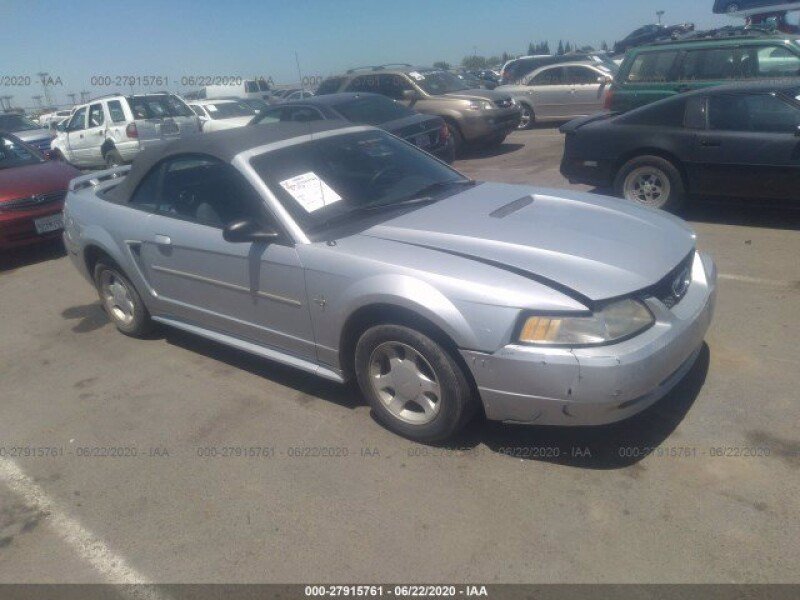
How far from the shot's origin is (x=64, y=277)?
23.1 feet

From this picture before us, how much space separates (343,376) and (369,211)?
38.2 inches

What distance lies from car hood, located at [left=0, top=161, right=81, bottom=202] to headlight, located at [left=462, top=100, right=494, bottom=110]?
6.85m

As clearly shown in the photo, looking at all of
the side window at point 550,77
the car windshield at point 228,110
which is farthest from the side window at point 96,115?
the side window at point 550,77

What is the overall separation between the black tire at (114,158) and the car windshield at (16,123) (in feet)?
18.5

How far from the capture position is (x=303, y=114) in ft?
33.7

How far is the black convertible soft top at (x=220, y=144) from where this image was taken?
3906mm

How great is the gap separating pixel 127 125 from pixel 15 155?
5286 millimetres

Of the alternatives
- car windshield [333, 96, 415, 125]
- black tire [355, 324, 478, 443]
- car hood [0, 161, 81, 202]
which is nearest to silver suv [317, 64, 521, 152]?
car windshield [333, 96, 415, 125]

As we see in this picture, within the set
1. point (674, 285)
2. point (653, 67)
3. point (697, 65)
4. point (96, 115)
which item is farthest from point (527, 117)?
point (674, 285)

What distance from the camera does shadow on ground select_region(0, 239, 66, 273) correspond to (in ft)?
25.7

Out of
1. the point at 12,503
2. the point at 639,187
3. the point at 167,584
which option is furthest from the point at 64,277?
the point at 639,187

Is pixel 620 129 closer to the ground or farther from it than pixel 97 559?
farther from it

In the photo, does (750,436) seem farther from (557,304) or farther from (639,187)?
(639,187)

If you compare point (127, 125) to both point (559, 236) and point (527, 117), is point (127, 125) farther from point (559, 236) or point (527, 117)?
point (559, 236)
